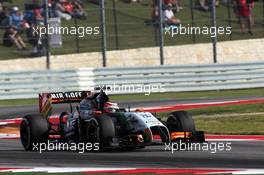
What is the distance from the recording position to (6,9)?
24656 mm

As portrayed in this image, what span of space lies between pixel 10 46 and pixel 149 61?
492cm

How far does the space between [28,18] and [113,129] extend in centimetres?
1251

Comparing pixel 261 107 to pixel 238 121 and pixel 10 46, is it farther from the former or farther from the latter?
pixel 10 46

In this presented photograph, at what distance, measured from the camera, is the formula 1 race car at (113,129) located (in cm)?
1309

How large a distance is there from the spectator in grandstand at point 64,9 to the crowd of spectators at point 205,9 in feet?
8.92

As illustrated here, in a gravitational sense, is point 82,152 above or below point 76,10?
below

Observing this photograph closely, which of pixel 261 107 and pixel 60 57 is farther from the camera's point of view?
pixel 60 57

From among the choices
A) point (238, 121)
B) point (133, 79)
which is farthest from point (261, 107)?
point (133, 79)

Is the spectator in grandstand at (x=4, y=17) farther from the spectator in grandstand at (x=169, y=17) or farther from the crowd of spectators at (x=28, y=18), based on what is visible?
the spectator in grandstand at (x=169, y=17)

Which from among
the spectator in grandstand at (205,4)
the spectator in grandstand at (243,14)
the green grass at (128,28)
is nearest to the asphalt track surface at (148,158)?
the green grass at (128,28)

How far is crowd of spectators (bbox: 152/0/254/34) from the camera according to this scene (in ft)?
88.4

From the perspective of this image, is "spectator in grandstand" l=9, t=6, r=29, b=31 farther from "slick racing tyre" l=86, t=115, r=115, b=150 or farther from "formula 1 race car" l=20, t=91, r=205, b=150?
"slick racing tyre" l=86, t=115, r=115, b=150

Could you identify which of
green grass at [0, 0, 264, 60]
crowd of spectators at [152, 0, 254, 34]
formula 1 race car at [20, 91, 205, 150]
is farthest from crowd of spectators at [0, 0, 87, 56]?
formula 1 race car at [20, 91, 205, 150]

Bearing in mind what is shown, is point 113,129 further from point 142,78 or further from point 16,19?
point 142,78
